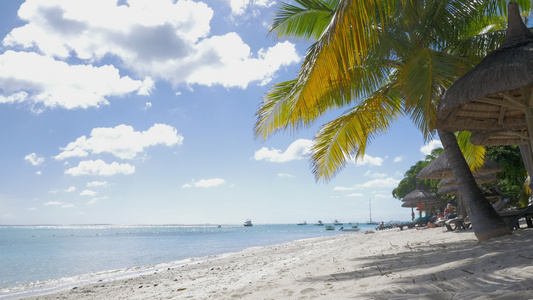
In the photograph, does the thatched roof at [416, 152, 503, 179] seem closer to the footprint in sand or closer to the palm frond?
the palm frond

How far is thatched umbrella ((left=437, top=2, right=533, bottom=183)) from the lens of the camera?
5016 mm

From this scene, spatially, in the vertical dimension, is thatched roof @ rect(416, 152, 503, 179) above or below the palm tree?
below

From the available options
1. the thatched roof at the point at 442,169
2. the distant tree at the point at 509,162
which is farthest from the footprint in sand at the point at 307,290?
the distant tree at the point at 509,162

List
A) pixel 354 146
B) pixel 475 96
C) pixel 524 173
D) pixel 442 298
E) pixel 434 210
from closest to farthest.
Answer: pixel 442 298
pixel 475 96
pixel 354 146
pixel 524 173
pixel 434 210

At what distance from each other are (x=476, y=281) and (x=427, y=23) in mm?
5671

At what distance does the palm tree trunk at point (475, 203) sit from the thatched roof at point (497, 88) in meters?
0.52

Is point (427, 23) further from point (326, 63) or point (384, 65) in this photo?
point (326, 63)

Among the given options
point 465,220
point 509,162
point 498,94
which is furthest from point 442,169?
point 509,162

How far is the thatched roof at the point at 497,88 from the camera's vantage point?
197 inches

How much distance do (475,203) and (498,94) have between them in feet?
6.51

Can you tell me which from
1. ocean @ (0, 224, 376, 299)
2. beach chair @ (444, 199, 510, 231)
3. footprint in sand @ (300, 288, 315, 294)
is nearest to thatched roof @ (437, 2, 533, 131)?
footprint in sand @ (300, 288, 315, 294)

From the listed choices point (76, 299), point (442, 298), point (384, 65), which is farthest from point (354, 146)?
point (76, 299)

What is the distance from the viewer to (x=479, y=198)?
22.4ft

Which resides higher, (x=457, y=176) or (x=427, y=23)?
(x=427, y=23)
